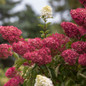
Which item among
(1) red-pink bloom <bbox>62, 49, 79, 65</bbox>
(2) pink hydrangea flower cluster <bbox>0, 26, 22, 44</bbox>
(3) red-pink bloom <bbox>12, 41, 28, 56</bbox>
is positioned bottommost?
(1) red-pink bloom <bbox>62, 49, 79, 65</bbox>

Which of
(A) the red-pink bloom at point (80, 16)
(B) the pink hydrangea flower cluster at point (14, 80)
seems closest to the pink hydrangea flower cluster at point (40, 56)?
(A) the red-pink bloom at point (80, 16)

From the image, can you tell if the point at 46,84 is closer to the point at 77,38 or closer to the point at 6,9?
the point at 77,38

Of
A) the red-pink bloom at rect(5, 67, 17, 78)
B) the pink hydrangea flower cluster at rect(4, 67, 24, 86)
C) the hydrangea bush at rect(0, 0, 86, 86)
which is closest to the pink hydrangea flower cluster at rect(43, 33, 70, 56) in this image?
the hydrangea bush at rect(0, 0, 86, 86)

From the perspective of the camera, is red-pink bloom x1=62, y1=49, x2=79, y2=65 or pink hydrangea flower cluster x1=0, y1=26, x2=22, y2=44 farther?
pink hydrangea flower cluster x1=0, y1=26, x2=22, y2=44

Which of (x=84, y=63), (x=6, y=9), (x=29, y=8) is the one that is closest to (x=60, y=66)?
(x=84, y=63)

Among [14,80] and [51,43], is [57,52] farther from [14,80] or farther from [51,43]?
[14,80]

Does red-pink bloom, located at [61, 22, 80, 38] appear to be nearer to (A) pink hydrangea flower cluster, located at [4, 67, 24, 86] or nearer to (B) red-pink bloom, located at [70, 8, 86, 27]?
(B) red-pink bloom, located at [70, 8, 86, 27]

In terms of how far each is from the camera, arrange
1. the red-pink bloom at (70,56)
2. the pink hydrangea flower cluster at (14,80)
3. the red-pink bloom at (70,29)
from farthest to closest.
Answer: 1. the pink hydrangea flower cluster at (14,80)
2. the red-pink bloom at (70,29)
3. the red-pink bloom at (70,56)

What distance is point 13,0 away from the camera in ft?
49.5

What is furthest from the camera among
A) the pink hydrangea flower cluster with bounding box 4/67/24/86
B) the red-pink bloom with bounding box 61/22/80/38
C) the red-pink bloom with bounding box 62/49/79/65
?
the pink hydrangea flower cluster with bounding box 4/67/24/86

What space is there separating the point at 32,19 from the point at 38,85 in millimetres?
11269

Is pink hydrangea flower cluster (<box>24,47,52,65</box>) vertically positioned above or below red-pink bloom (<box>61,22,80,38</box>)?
below

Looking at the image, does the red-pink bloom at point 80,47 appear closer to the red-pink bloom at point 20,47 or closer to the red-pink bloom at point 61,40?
the red-pink bloom at point 61,40

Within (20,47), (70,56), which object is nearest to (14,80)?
(20,47)
